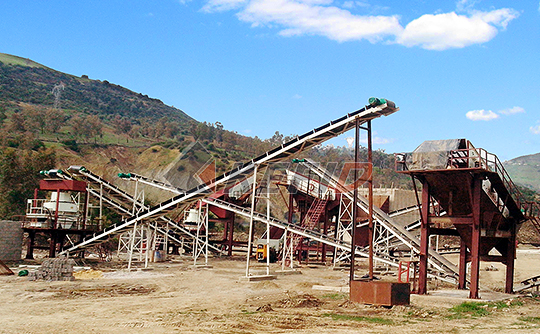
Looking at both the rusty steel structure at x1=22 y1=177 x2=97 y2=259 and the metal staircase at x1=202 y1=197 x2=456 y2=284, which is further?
the rusty steel structure at x1=22 y1=177 x2=97 y2=259

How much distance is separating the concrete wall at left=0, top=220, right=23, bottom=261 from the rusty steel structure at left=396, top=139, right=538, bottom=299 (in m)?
23.2

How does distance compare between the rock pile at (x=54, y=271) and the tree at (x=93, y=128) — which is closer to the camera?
the rock pile at (x=54, y=271)

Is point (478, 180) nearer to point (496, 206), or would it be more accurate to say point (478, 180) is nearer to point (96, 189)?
point (496, 206)

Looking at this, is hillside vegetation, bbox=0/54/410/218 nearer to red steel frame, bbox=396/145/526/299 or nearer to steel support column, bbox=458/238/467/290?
red steel frame, bbox=396/145/526/299

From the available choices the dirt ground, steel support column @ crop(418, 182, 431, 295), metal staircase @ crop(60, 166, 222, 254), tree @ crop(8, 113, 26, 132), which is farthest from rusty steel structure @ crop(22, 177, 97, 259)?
tree @ crop(8, 113, 26, 132)

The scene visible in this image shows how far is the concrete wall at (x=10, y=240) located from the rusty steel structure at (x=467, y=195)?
76.3 feet

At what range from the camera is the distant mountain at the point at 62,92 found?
14725 centimetres

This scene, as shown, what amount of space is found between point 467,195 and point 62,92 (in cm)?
16069

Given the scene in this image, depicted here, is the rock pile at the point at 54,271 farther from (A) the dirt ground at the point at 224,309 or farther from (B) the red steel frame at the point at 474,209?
(B) the red steel frame at the point at 474,209

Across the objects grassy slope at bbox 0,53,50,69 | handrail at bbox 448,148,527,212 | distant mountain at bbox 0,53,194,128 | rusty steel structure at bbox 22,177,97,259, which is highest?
grassy slope at bbox 0,53,50,69

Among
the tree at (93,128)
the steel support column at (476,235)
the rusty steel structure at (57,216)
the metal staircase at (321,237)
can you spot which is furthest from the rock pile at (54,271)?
the tree at (93,128)

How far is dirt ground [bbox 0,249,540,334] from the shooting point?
14.8 m

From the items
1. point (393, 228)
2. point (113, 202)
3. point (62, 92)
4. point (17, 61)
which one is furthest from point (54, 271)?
point (17, 61)

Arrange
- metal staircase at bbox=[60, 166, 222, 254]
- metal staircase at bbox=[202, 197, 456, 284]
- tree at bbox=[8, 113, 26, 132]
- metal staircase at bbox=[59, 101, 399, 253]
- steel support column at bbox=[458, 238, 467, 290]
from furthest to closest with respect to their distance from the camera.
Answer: tree at bbox=[8, 113, 26, 132], metal staircase at bbox=[60, 166, 222, 254], metal staircase at bbox=[202, 197, 456, 284], steel support column at bbox=[458, 238, 467, 290], metal staircase at bbox=[59, 101, 399, 253]
